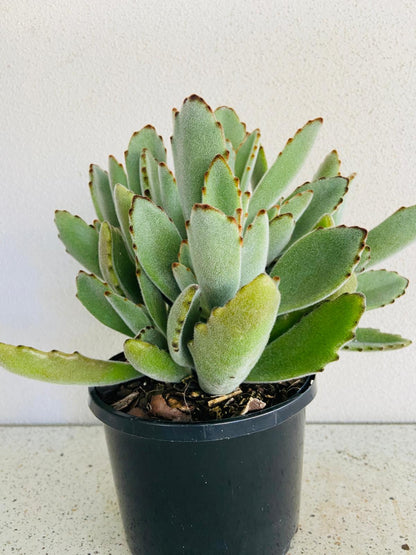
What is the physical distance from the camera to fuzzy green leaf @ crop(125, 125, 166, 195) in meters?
0.62

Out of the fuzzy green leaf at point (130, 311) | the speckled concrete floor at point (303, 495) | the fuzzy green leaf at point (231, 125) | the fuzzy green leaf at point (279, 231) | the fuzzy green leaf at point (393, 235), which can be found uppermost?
the fuzzy green leaf at point (231, 125)

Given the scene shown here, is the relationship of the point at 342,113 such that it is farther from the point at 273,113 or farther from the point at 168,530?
the point at 168,530

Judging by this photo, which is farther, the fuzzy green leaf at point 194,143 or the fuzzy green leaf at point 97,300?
the fuzzy green leaf at point 97,300

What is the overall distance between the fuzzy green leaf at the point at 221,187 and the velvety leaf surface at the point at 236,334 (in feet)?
0.33

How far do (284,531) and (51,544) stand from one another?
319 millimetres

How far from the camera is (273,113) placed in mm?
910

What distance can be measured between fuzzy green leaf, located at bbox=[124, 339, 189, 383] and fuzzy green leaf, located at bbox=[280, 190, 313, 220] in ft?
0.65

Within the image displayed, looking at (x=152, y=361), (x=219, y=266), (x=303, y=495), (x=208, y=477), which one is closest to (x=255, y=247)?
(x=219, y=266)

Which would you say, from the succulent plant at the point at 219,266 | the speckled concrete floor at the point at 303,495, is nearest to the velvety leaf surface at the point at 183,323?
the succulent plant at the point at 219,266

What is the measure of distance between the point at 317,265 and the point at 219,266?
0.11 m

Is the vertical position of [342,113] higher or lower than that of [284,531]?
higher

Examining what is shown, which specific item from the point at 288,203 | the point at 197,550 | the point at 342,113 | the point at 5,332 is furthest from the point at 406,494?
the point at 5,332

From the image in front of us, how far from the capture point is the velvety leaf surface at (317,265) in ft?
1.58

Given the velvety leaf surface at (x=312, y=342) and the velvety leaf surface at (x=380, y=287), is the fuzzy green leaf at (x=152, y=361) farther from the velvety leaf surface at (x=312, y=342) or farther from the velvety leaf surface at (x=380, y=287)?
the velvety leaf surface at (x=380, y=287)
